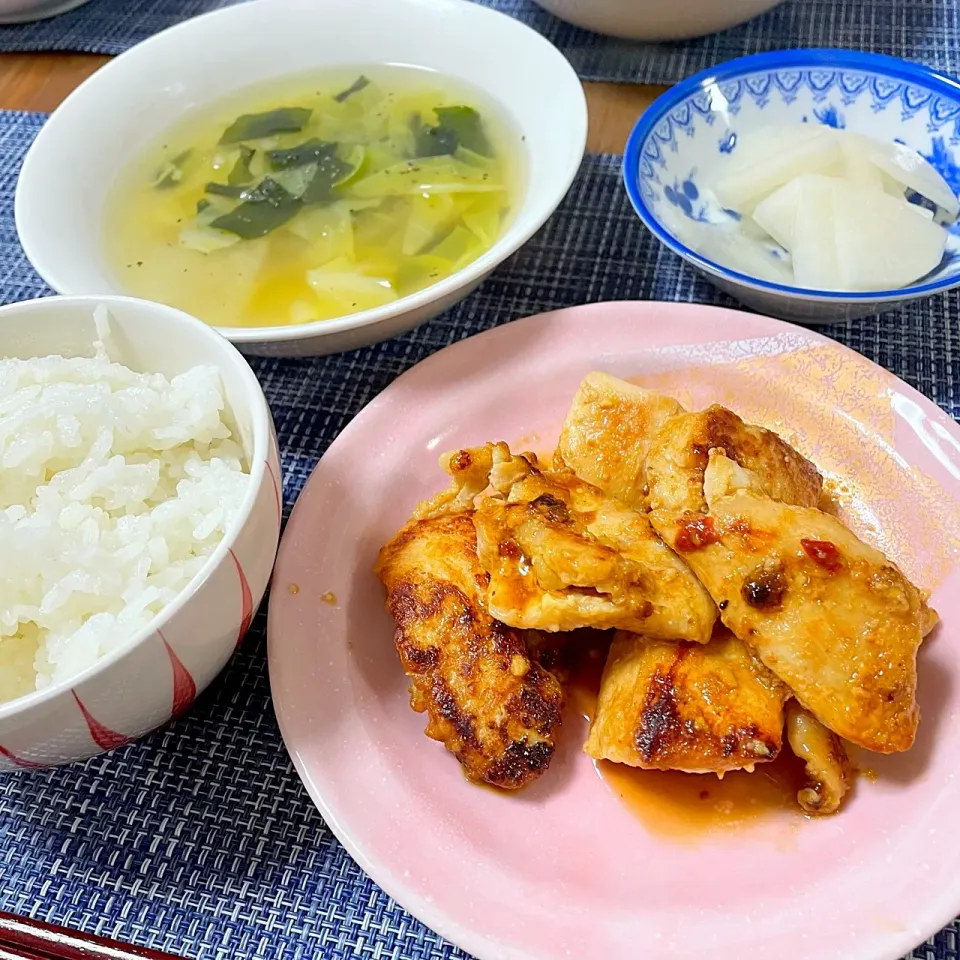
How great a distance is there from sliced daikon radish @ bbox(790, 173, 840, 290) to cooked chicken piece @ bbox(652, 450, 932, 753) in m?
0.72

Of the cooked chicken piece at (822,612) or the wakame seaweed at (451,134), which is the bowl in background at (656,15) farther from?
the cooked chicken piece at (822,612)

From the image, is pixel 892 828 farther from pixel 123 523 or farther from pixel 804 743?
pixel 123 523

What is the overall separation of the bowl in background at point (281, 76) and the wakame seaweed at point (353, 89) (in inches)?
2.1

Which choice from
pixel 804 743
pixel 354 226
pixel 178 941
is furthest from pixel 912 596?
pixel 354 226

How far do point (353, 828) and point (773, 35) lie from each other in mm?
2640

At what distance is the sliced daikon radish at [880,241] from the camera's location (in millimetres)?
1814

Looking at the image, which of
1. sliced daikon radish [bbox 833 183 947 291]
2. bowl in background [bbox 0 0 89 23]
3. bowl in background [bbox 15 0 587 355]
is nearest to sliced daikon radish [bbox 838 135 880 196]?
sliced daikon radish [bbox 833 183 947 291]

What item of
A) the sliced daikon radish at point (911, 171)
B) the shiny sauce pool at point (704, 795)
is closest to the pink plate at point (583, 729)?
the shiny sauce pool at point (704, 795)

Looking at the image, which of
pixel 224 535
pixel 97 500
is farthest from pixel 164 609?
pixel 97 500

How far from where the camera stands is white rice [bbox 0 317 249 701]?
131cm

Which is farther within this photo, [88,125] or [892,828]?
[88,125]

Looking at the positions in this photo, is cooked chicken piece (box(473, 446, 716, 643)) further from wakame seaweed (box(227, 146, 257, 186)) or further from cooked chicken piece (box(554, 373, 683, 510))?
wakame seaweed (box(227, 146, 257, 186))

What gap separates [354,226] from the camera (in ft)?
7.32

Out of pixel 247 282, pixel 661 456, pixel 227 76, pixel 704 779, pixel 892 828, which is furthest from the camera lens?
pixel 227 76
